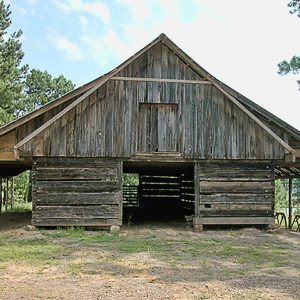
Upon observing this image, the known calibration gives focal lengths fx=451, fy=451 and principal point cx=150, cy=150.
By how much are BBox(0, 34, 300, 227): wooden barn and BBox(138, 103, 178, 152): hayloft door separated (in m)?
0.04

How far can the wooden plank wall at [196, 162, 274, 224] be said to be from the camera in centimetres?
1627

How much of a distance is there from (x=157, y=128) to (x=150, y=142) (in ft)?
1.84

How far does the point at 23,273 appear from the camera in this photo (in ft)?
29.4

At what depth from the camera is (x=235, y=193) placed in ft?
54.0

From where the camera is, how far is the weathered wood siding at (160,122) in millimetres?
15586

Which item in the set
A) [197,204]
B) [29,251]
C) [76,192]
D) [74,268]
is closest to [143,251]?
A: [74,268]

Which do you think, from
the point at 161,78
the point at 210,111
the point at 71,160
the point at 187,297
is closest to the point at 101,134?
the point at 71,160

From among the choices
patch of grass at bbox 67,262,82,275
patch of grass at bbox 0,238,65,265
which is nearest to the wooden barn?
patch of grass at bbox 0,238,65,265

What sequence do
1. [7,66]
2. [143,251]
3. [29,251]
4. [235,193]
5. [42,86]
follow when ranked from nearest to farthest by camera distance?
[29,251]
[143,251]
[235,193]
[7,66]
[42,86]

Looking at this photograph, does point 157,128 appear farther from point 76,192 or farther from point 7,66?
point 7,66

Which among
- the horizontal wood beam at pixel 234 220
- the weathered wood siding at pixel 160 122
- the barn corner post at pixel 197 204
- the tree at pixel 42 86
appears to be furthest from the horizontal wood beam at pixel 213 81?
the tree at pixel 42 86

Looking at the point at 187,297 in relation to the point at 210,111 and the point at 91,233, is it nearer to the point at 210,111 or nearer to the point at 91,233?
the point at 91,233

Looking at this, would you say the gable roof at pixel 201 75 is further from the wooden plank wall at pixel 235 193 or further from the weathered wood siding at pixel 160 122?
the wooden plank wall at pixel 235 193

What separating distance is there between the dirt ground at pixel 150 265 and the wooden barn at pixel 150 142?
109cm
